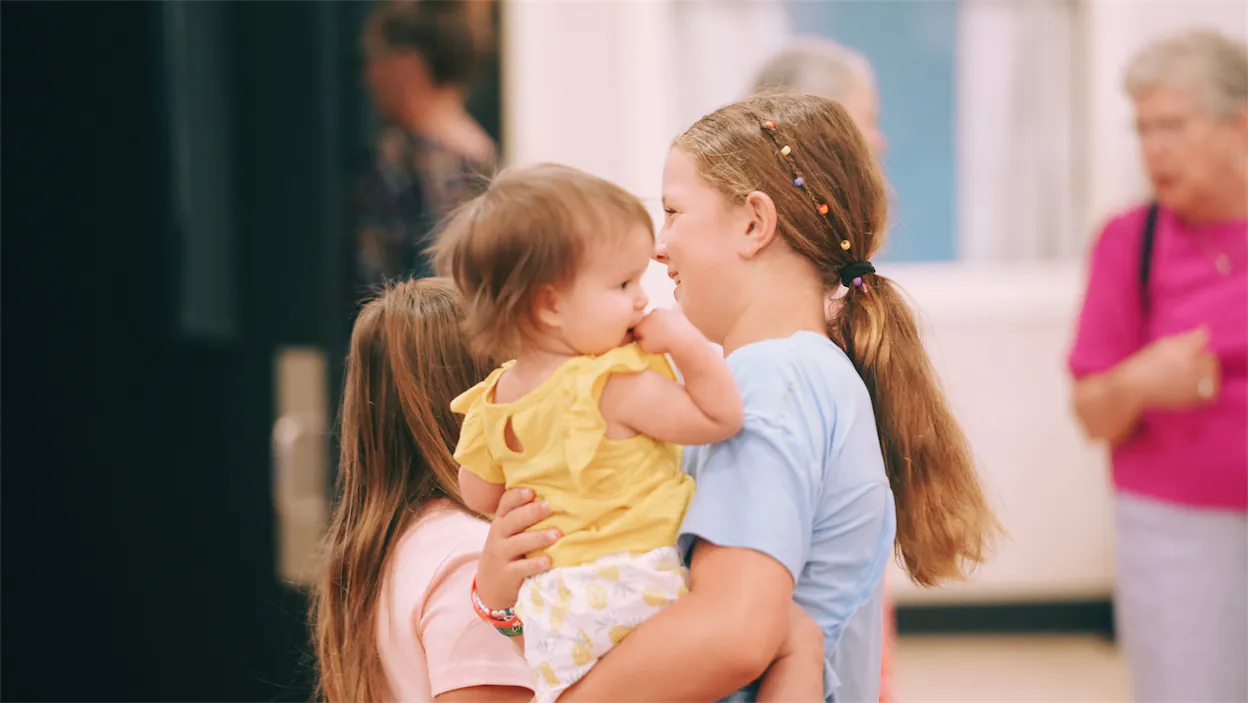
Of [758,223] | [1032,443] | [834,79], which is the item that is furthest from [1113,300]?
[1032,443]

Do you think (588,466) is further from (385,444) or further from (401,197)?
(401,197)

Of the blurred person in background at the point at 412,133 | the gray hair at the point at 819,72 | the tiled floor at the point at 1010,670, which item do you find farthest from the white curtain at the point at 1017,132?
the gray hair at the point at 819,72

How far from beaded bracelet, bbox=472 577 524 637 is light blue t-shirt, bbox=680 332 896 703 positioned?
182 mm

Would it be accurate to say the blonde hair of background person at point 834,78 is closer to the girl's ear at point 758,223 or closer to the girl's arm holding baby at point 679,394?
the girl's ear at point 758,223

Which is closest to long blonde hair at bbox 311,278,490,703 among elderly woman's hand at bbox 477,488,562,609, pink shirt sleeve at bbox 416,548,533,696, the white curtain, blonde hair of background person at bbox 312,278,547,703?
blonde hair of background person at bbox 312,278,547,703

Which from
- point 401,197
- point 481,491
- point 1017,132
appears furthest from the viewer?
point 1017,132

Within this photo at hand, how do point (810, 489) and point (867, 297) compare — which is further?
point (867, 297)

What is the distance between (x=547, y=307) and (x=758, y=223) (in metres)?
0.20

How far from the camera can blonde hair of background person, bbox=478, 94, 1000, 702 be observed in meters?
0.90

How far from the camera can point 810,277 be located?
103 cm

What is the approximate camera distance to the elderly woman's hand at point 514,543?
95 cm

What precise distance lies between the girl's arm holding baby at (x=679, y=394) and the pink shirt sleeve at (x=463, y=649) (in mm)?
330

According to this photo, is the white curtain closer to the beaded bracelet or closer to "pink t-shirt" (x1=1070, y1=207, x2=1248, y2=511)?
"pink t-shirt" (x1=1070, y1=207, x2=1248, y2=511)

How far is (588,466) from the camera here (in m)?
0.93
